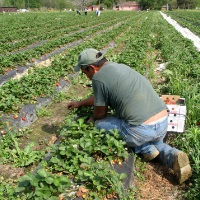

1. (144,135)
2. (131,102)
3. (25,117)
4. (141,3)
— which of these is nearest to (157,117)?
(144,135)

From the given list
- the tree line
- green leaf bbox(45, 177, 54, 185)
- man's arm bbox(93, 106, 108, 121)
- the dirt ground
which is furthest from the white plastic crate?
the tree line

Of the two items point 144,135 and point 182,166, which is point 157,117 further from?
point 182,166

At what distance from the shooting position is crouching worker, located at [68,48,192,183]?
3.52 metres

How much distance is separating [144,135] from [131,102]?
0.46 m

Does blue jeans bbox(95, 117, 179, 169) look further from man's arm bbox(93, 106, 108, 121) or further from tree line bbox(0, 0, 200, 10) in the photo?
tree line bbox(0, 0, 200, 10)

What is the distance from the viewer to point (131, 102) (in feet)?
11.6

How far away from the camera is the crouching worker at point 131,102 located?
3518 mm

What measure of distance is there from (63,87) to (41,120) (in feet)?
5.79

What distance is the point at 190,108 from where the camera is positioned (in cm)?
465

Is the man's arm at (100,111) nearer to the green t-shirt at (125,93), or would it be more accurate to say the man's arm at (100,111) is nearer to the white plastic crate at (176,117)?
the green t-shirt at (125,93)

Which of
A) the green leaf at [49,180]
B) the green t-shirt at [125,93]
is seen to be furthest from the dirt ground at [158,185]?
the green leaf at [49,180]

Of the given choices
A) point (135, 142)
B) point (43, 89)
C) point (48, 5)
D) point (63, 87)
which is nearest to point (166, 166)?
point (135, 142)

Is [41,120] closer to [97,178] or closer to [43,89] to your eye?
[43,89]

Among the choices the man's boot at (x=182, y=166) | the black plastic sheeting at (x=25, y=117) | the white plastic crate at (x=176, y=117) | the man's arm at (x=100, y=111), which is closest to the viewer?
the man's boot at (x=182, y=166)
